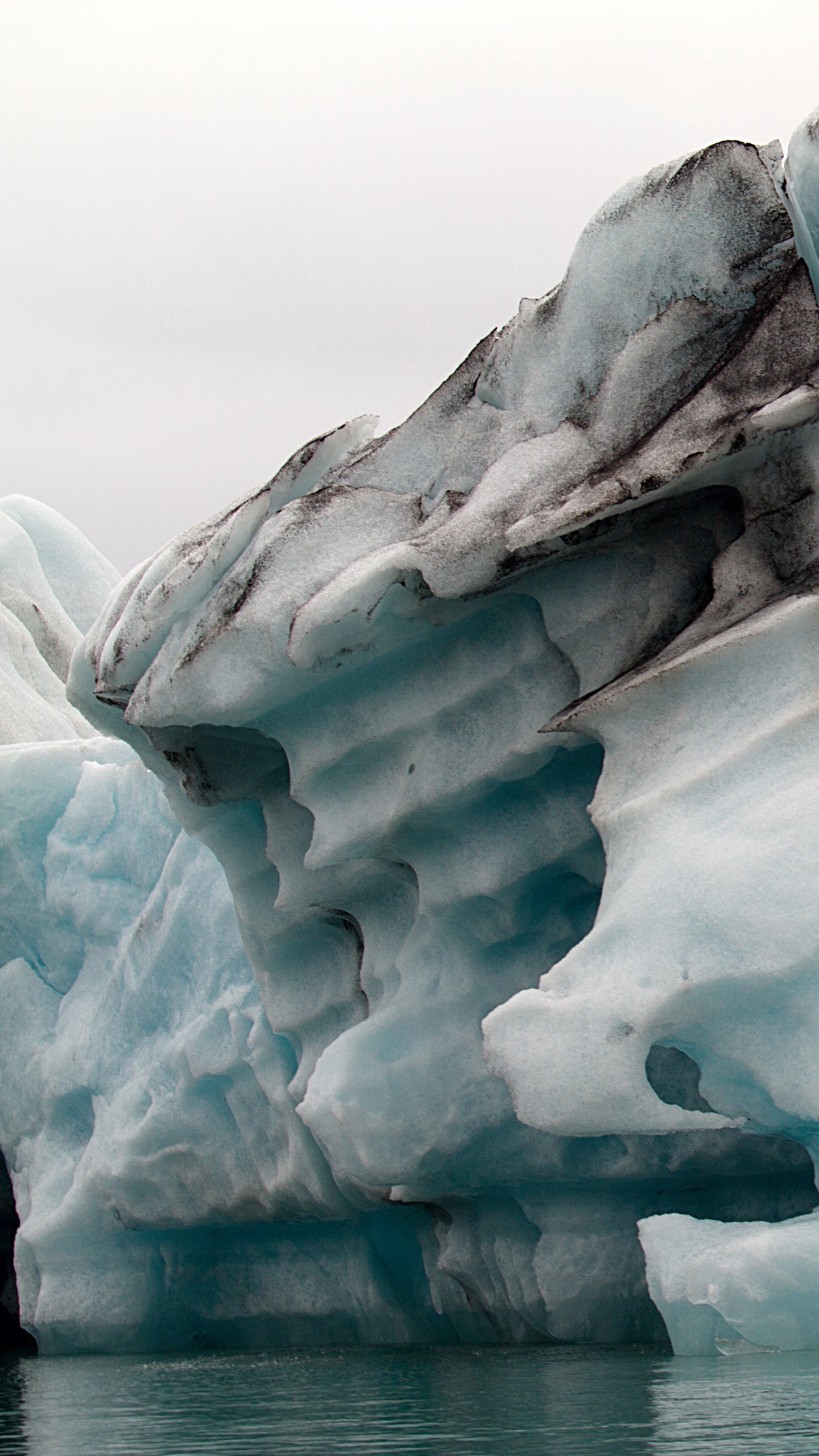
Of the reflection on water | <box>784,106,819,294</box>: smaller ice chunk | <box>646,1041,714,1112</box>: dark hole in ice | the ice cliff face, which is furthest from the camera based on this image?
<box>646,1041,714,1112</box>: dark hole in ice

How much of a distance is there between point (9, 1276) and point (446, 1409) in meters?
6.21

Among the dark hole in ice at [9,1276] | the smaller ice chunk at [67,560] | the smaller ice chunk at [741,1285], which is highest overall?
the smaller ice chunk at [67,560]

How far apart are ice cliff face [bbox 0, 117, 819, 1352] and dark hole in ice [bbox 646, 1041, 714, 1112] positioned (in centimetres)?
1

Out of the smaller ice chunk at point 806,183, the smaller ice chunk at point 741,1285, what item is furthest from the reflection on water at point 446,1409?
the smaller ice chunk at point 806,183

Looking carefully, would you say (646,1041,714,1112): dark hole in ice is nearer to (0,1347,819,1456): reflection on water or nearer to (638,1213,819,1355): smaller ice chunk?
(638,1213,819,1355): smaller ice chunk

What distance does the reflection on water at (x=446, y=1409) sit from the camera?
2.86 m

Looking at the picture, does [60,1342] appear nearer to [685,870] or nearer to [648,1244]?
[648,1244]

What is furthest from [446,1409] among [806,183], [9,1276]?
[9,1276]

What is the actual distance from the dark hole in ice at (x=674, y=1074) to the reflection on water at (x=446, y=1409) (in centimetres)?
73

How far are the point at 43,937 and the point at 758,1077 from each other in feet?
16.4

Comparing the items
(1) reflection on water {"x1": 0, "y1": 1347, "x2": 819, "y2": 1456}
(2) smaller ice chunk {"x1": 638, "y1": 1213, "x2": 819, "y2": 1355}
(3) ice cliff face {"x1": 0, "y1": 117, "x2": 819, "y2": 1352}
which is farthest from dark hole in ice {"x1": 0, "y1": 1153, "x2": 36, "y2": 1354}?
(2) smaller ice chunk {"x1": 638, "y1": 1213, "x2": 819, "y2": 1355}

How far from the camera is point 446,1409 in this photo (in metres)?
3.55

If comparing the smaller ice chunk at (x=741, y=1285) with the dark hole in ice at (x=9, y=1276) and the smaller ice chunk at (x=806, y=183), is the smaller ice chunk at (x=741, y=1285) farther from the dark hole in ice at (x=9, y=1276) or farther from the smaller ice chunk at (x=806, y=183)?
the dark hole in ice at (x=9, y=1276)

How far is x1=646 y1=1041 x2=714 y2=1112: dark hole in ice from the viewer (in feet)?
15.6
